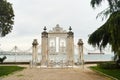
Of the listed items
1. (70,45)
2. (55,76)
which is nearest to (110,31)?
(55,76)

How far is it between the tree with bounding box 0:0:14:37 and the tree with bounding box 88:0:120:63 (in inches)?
388

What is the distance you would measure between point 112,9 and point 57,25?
11.3 m

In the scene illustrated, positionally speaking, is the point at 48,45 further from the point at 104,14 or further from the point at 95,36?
the point at 104,14

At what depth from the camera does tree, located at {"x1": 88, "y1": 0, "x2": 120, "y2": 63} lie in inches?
646

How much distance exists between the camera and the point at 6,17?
94.4 ft

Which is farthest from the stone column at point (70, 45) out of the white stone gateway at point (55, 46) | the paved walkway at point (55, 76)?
the paved walkway at point (55, 76)

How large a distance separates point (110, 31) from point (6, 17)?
583 inches

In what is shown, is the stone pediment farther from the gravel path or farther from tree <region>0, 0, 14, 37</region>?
the gravel path

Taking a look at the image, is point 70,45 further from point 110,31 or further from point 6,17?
point 110,31

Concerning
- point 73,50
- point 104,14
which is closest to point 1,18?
point 73,50

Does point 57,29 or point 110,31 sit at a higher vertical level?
point 57,29

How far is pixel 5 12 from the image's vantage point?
28.3 m

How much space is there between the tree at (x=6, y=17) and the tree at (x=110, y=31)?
9863 mm

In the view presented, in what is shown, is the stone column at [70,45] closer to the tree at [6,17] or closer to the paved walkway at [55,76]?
the tree at [6,17]
